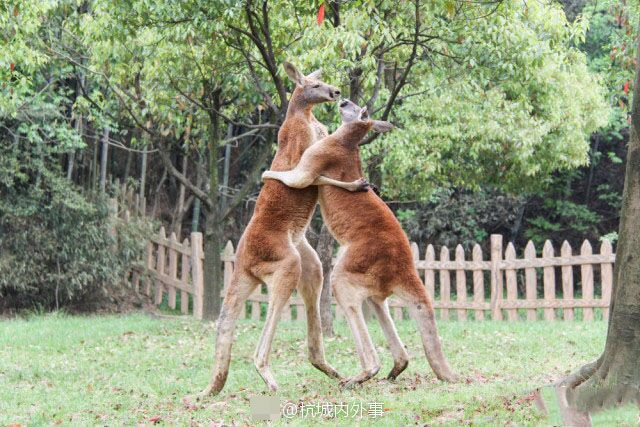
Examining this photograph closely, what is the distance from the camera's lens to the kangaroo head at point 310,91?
7785 mm

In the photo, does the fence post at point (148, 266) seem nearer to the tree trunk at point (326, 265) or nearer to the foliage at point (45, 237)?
the foliage at point (45, 237)

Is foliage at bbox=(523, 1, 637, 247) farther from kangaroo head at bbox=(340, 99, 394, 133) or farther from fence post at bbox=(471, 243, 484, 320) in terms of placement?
kangaroo head at bbox=(340, 99, 394, 133)

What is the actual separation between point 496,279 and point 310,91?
28.1 ft

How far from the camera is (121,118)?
1628 centimetres

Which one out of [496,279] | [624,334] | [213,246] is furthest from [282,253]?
[496,279]

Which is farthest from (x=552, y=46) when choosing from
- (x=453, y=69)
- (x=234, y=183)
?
(x=234, y=183)

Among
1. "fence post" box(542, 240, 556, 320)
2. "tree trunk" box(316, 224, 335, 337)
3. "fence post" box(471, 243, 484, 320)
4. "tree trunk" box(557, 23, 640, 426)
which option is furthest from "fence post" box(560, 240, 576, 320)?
"tree trunk" box(557, 23, 640, 426)

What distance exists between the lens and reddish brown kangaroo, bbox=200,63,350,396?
7535 millimetres

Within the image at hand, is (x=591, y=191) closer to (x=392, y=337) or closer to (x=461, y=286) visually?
(x=461, y=286)

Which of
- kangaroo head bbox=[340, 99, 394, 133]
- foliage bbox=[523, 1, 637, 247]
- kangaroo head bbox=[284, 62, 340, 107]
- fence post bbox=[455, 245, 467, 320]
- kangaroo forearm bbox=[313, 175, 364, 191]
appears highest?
foliage bbox=[523, 1, 637, 247]

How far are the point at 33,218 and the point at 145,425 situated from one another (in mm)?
10195

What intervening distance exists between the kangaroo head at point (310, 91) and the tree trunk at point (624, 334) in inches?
110

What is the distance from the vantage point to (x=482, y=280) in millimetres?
15469

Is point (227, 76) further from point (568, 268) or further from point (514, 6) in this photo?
point (568, 268)
